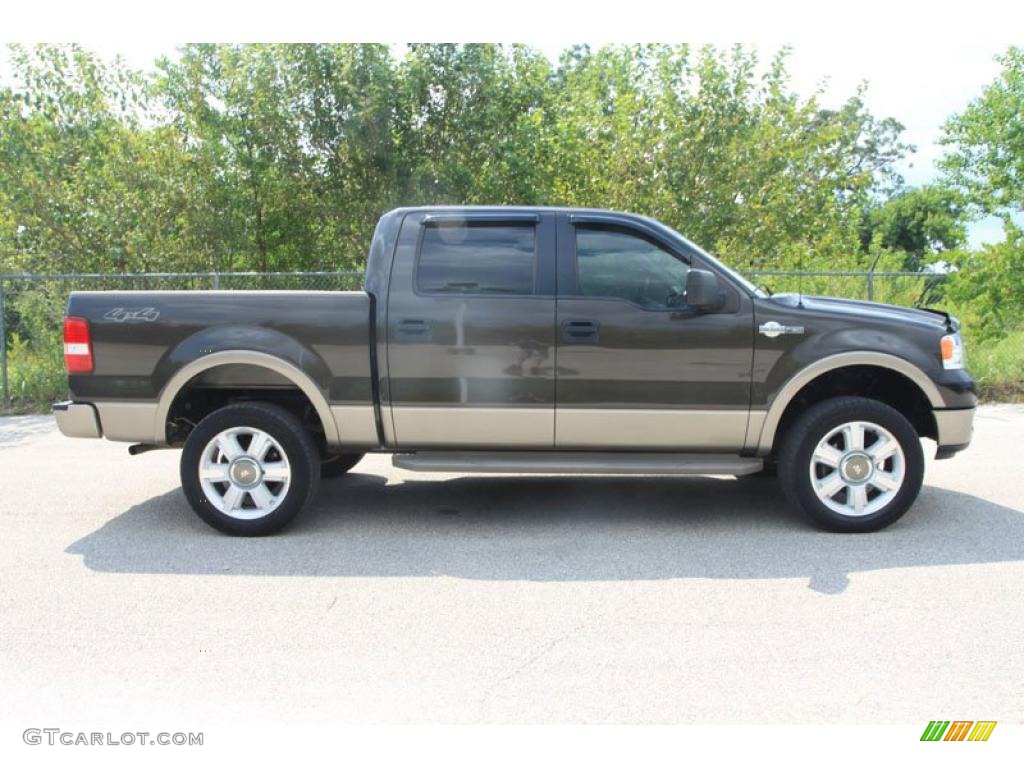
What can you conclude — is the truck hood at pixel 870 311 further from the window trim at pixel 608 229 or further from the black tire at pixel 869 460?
the window trim at pixel 608 229

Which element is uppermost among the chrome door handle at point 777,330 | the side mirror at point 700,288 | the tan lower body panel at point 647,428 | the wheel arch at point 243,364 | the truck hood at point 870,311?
the side mirror at point 700,288

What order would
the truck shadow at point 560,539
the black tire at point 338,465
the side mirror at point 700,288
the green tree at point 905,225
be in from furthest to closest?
the green tree at point 905,225
the black tire at point 338,465
the side mirror at point 700,288
the truck shadow at point 560,539

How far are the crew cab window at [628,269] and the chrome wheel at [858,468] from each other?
4.16ft

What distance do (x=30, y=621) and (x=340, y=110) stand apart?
11.1 metres

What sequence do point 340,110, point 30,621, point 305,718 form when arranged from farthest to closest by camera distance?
point 340,110, point 30,621, point 305,718

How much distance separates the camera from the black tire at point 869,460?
5.63m

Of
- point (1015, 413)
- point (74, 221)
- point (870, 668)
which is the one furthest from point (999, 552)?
point (74, 221)

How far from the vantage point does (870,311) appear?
5824 mm

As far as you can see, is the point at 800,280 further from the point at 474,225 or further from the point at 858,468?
the point at 474,225

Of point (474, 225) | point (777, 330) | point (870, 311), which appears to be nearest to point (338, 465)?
point (474, 225)

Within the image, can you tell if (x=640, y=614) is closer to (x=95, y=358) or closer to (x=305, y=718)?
(x=305, y=718)

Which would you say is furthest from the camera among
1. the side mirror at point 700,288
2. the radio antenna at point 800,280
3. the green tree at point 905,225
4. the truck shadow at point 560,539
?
the green tree at point 905,225

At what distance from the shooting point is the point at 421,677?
3.71 m

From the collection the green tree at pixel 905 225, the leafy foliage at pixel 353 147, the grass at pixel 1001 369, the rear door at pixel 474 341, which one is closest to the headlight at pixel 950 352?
the rear door at pixel 474 341
